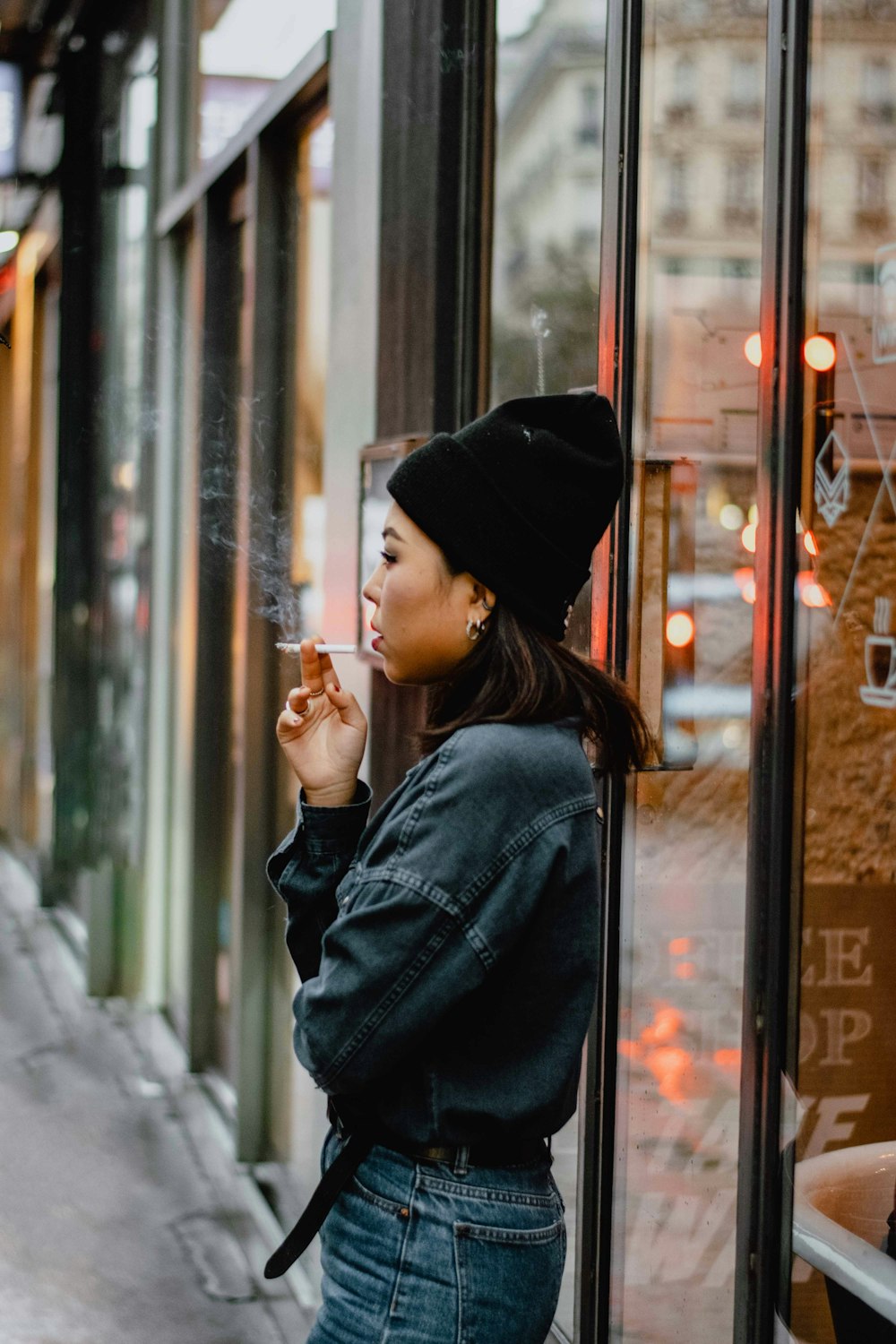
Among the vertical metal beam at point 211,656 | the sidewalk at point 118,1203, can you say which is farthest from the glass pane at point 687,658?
the vertical metal beam at point 211,656

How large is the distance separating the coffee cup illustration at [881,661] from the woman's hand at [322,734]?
0.69 meters

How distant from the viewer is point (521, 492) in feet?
5.57

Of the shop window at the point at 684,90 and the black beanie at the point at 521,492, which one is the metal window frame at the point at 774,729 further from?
the black beanie at the point at 521,492

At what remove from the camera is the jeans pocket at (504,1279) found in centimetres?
168

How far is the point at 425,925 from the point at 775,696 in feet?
2.60

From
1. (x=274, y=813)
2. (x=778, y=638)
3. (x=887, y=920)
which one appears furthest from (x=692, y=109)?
(x=274, y=813)

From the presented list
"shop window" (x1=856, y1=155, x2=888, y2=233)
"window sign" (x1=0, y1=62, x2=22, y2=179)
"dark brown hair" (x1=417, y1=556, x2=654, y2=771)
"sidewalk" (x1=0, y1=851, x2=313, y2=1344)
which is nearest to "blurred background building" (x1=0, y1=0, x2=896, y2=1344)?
"shop window" (x1=856, y1=155, x2=888, y2=233)

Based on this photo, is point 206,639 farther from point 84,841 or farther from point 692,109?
point 692,109

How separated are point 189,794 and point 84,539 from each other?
215 centimetres

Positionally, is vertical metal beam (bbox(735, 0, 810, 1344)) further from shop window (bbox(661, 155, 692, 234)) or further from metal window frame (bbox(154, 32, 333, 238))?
metal window frame (bbox(154, 32, 333, 238))

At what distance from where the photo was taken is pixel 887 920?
2166 mm

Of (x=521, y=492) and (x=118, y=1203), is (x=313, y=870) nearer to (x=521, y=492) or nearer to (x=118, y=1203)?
(x=521, y=492)

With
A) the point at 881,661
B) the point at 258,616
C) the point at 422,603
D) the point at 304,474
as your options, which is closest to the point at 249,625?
the point at 258,616

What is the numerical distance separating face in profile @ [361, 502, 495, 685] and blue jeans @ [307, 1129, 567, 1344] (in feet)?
1.79
